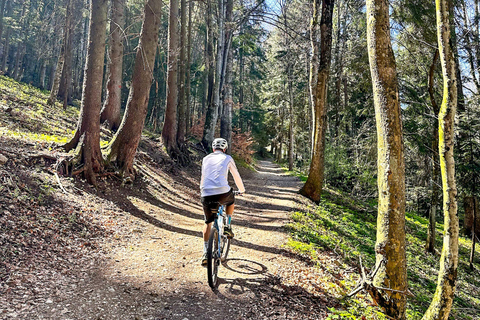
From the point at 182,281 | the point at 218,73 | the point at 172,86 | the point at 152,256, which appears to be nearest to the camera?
the point at 182,281

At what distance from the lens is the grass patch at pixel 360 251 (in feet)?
18.2

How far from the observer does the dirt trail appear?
377cm

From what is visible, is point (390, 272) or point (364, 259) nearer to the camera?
point (390, 272)

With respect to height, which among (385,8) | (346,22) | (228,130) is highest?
(346,22)

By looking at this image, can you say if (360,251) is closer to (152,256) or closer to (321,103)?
(152,256)

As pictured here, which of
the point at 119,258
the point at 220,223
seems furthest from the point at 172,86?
the point at 220,223

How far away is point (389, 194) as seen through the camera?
432 cm

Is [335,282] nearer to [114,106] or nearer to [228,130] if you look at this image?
[114,106]

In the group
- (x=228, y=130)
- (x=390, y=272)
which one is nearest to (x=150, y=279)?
(x=390, y=272)

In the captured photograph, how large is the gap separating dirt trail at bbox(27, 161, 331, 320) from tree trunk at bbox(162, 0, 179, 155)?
6.37 metres

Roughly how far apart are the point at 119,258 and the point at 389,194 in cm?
468

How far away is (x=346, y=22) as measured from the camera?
1933 centimetres

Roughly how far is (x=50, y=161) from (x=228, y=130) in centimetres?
1118

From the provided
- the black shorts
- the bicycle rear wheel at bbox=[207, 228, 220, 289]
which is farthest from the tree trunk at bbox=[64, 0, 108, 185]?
the bicycle rear wheel at bbox=[207, 228, 220, 289]
